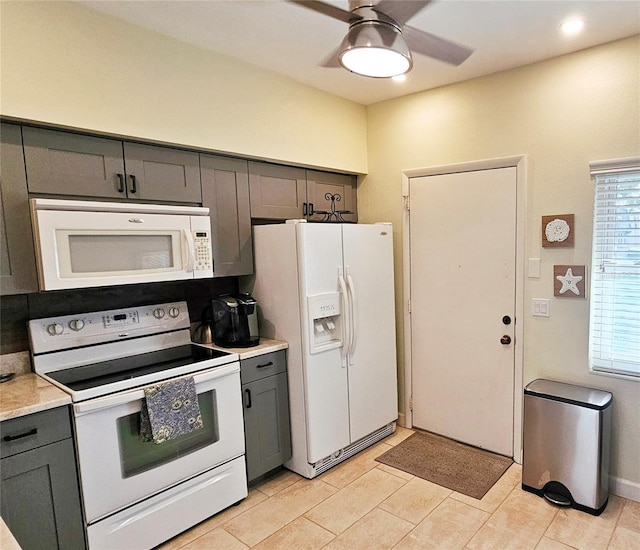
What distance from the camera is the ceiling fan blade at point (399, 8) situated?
1668 mm

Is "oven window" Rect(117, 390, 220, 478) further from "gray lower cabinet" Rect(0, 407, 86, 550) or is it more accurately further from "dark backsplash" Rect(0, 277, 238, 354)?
"dark backsplash" Rect(0, 277, 238, 354)

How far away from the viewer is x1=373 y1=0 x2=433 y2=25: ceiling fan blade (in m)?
1.67

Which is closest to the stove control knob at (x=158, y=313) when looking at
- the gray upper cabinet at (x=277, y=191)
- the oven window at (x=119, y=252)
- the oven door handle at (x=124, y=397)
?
the oven window at (x=119, y=252)

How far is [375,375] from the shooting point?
3.31 m

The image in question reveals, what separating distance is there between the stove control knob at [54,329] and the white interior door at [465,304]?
8.07ft

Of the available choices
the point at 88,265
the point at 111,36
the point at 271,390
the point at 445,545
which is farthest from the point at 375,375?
the point at 111,36

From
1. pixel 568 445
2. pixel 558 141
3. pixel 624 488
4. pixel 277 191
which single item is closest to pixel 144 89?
pixel 277 191

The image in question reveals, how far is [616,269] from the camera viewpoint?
2539mm

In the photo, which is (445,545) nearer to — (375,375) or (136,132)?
(375,375)

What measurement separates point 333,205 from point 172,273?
160cm

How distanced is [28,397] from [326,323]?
1726 mm

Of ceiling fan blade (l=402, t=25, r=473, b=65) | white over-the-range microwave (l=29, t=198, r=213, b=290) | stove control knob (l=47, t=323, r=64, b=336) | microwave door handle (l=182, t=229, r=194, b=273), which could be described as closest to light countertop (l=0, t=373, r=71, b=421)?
stove control knob (l=47, t=323, r=64, b=336)

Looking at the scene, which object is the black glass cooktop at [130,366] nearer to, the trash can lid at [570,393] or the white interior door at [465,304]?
the white interior door at [465,304]

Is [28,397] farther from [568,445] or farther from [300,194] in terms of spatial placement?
[568,445]
